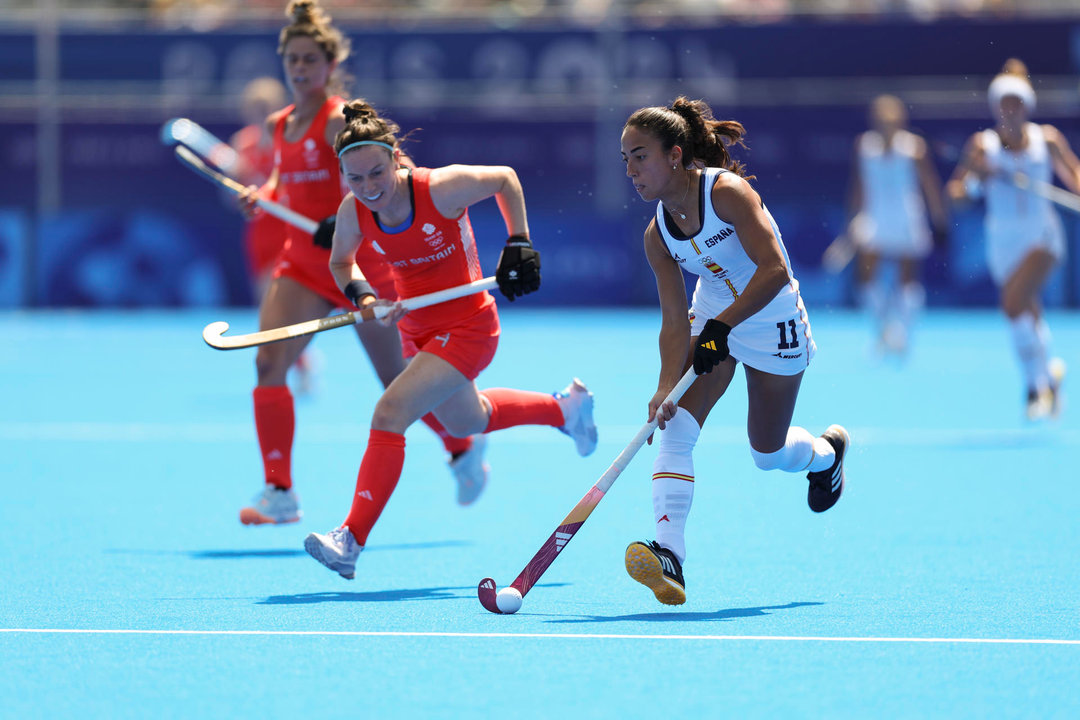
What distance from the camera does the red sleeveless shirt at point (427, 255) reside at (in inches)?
210

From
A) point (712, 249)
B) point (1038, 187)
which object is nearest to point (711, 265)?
Answer: point (712, 249)

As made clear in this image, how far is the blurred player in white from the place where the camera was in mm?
13273

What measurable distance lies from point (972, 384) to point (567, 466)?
4814 mm

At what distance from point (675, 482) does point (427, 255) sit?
1253mm

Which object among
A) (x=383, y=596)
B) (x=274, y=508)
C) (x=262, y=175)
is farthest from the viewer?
(x=262, y=175)

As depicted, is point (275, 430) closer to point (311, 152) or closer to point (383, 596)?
point (311, 152)

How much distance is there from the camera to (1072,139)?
17.2 m

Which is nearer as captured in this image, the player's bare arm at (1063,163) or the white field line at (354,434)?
the white field line at (354,434)

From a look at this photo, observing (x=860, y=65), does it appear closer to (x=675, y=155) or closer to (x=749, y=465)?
(x=749, y=465)

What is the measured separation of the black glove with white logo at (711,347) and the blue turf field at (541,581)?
A: 0.74 m

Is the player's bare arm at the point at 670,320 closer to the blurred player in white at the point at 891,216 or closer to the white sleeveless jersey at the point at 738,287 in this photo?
the white sleeveless jersey at the point at 738,287

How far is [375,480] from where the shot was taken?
16.5 ft

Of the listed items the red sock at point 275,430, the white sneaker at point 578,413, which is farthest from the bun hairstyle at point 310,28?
the white sneaker at point 578,413

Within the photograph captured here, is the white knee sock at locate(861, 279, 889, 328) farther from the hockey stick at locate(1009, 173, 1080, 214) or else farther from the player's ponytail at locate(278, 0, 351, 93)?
the player's ponytail at locate(278, 0, 351, 93)
